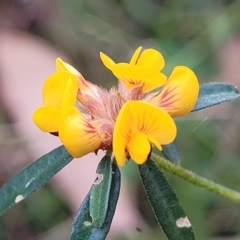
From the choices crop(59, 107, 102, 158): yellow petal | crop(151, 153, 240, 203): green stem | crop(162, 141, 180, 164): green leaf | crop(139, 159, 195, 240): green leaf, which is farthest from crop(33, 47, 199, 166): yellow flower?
crop(162, 141, 180, 164): green leaf

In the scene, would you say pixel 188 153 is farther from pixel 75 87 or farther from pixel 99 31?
pixel 75 87

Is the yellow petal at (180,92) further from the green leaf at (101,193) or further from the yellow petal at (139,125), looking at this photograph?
the green leaf at (101,193)

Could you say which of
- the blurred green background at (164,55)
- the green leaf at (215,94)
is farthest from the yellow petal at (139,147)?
the blurred green background at (164,55)

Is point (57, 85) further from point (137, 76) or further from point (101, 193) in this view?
point (101, 193)

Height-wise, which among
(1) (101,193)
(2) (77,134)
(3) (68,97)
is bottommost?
(1) (101,193)

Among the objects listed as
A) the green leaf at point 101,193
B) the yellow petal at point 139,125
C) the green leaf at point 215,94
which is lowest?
the green leaf at point 101,193

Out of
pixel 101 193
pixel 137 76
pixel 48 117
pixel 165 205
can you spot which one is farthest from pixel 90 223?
pixel 137 76

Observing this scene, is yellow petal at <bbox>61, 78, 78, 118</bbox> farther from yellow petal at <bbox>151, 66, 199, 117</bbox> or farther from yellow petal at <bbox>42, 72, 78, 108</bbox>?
yellow petal at <bbox>151, 66, 199, 117</bbox>
